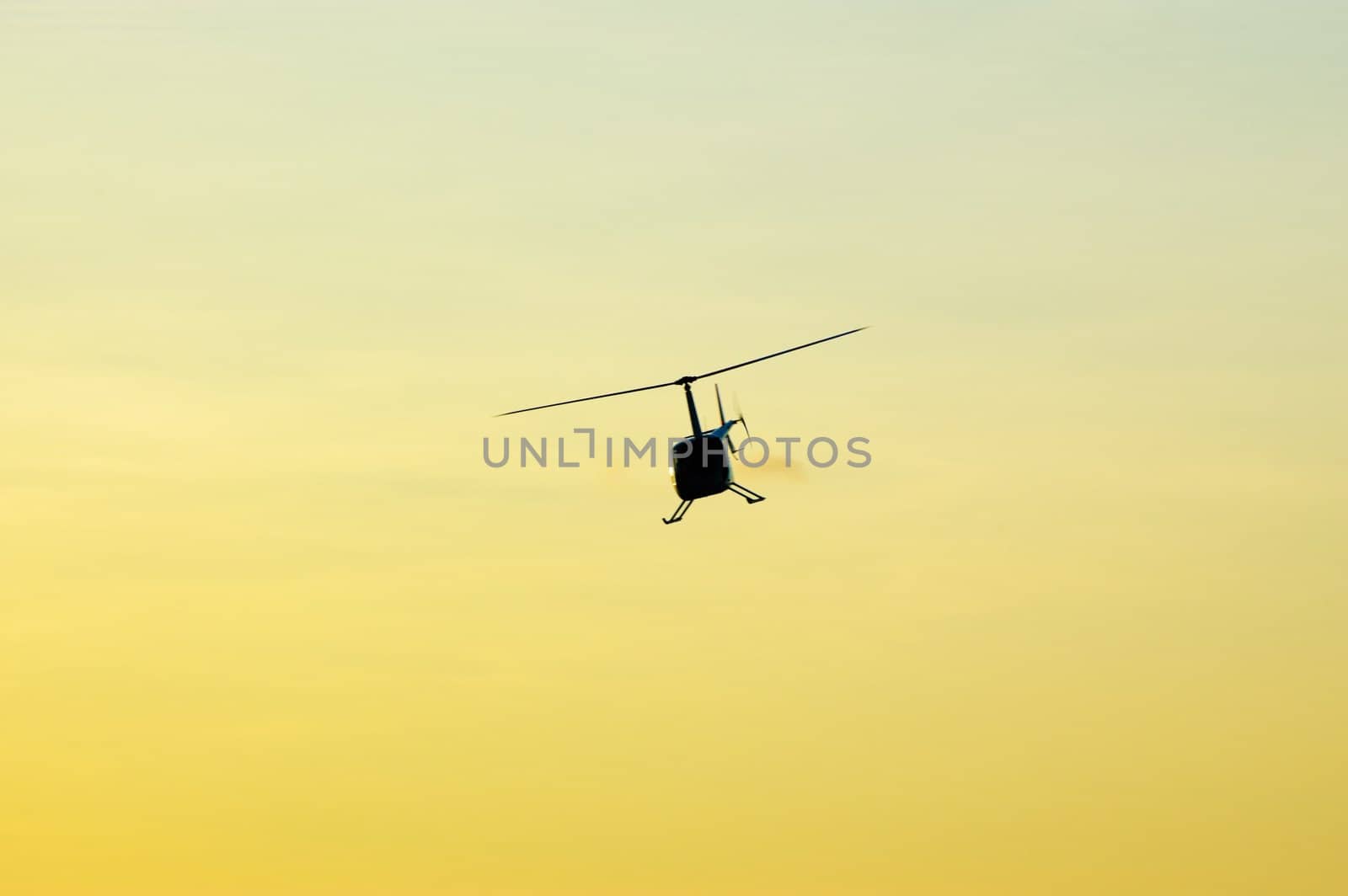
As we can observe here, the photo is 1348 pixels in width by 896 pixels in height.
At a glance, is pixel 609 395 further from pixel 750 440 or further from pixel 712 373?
pixel 750 440

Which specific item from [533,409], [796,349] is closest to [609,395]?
[533,409]

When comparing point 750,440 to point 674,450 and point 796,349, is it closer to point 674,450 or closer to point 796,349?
point 674,450

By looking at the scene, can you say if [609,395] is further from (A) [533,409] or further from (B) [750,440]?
(B) [750,440]

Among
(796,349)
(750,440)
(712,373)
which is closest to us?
(796,349)

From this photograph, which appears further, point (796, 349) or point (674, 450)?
point (674, 450)

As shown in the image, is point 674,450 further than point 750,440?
No

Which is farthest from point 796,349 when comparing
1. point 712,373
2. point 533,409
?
point 533,409

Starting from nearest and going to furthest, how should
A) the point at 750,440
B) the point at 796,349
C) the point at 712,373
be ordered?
1. the point at 796,349
2. the point at 712,373
3. the point at 750,440

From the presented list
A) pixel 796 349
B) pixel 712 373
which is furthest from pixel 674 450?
pixel 796 349
